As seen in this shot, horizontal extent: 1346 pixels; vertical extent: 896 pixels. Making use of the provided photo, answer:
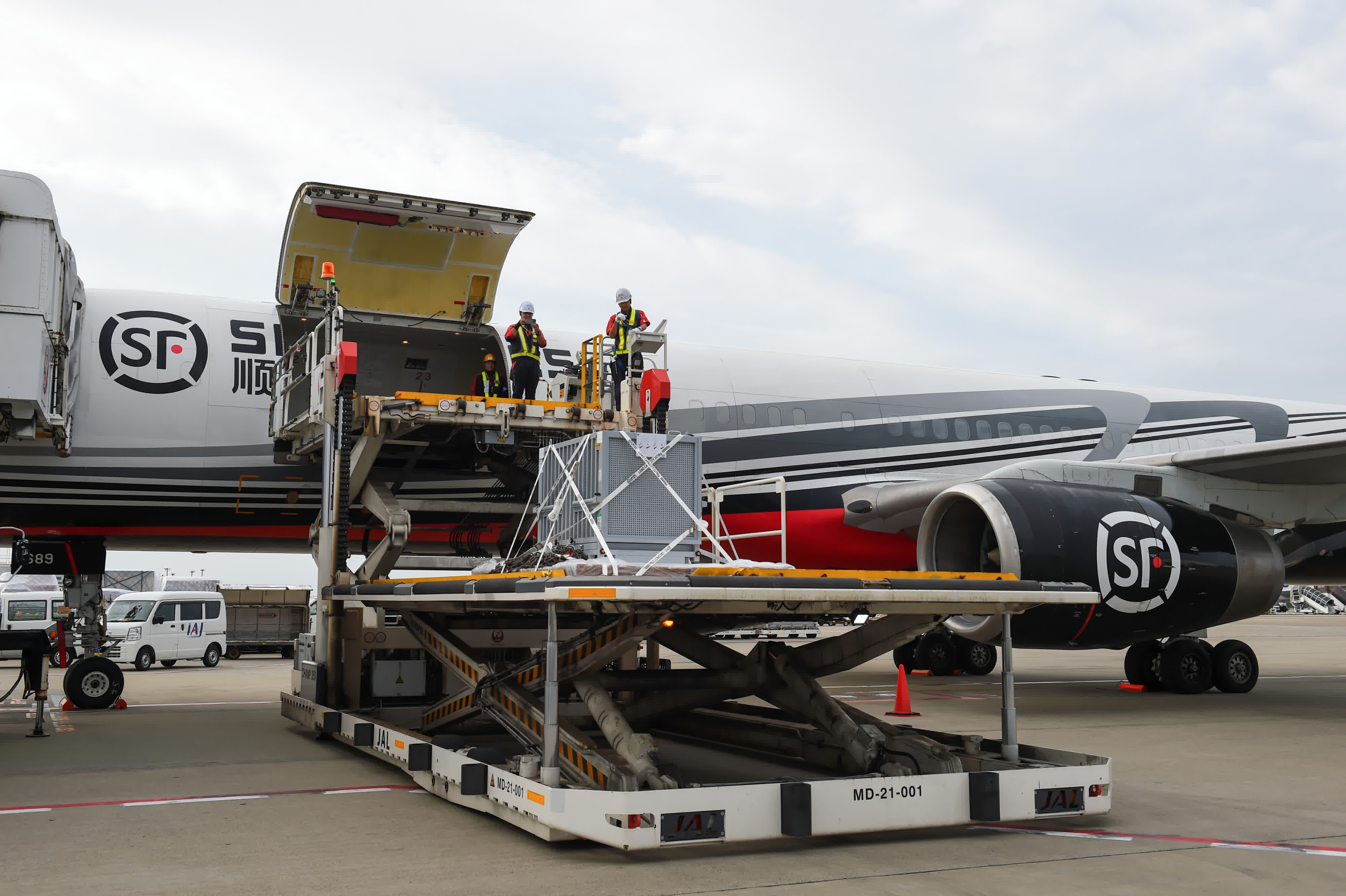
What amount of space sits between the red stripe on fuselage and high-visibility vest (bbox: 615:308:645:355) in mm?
3093

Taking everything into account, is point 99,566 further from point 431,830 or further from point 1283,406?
point 1283,406

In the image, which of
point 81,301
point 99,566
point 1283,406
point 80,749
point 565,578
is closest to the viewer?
point 565,578

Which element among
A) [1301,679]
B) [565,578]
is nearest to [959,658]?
[1301,679]

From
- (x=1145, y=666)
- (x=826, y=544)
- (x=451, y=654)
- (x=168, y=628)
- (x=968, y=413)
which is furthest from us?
(x=168, y=628)

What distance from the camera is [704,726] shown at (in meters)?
8.58

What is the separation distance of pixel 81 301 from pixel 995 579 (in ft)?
28.3

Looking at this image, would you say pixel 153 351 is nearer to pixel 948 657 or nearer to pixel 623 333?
pixel 623 333

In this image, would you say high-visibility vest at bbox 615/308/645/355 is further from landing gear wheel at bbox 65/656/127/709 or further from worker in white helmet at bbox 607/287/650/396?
landing gear wheel at bbox 65/656/127/709

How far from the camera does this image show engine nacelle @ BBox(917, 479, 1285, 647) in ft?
32.0

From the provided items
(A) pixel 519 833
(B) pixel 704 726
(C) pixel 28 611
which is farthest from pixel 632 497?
(C) pixel 28 611

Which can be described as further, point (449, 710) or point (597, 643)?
point (449, 710)

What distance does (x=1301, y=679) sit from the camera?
55.1 feet

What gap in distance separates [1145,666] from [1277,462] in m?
3.86

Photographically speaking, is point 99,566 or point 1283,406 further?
point 1283,406
